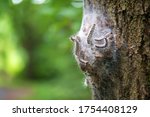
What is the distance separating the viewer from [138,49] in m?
1.33

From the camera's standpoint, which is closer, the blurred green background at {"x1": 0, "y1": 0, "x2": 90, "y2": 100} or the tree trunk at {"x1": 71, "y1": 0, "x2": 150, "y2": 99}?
the tree trunk at {"x1": 71, "y1": 0, "x2": 150, "y2": 99}

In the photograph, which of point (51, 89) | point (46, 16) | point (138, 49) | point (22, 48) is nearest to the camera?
point (138, 49)

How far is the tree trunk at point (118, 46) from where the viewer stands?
4.31ft

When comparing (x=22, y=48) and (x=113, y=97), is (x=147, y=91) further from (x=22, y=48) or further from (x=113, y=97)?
(x=22, y=48)

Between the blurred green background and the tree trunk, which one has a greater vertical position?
the tree trunk

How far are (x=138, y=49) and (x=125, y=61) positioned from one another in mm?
59

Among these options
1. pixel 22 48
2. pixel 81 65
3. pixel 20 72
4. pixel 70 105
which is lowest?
pixel 20 72

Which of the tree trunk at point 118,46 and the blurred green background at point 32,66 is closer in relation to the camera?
the tree trunk at point 118,46

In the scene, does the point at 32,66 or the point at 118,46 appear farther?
the point at 32,66

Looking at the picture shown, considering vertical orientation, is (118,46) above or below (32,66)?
above

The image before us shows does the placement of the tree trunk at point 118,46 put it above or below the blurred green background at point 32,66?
above

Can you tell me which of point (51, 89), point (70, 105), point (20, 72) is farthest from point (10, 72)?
point (70, 105)

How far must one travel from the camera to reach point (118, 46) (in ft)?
4.35

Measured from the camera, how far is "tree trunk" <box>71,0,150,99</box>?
1.31 m
